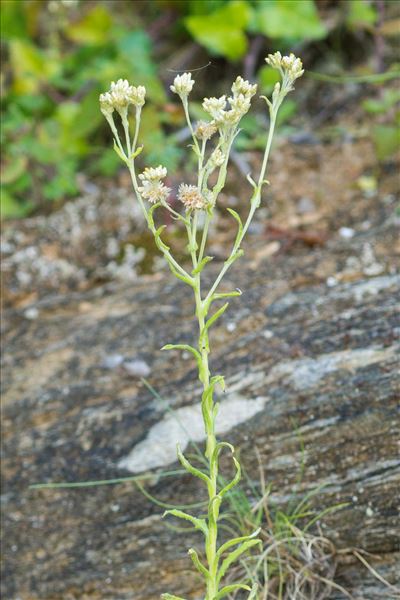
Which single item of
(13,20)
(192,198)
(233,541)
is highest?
(13,20)

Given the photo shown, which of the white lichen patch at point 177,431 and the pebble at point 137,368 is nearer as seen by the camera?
the white lichen patch at point 177,431

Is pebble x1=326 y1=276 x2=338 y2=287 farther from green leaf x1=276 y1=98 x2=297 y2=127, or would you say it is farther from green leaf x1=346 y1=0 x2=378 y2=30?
green leaf x1=346 y1=0 x2=378 y2=30

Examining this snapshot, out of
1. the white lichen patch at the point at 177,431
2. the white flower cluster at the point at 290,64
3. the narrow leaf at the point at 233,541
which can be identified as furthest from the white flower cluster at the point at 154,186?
the white lichen patch at the point at 177,431

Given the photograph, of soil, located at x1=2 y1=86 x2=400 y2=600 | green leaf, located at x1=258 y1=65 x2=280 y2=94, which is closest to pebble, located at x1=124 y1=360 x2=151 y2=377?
soil, located at x1=2 y1=86 x2=400 y2=600

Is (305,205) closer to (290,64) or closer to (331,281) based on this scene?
(331,281)

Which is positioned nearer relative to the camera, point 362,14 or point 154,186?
point 154,186

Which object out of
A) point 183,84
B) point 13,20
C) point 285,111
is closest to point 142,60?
point 285,111

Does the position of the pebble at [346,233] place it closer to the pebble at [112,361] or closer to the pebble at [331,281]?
the pebble at [331,281]
